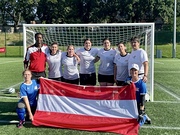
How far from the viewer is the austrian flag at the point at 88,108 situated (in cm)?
554

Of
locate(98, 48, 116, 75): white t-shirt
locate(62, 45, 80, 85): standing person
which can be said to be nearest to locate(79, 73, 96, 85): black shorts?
locate(62, 45, 80, 85): standing person

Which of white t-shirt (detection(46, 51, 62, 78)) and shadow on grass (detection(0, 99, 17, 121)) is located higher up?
white t-shirt (detection(46, 51, 62, 78))

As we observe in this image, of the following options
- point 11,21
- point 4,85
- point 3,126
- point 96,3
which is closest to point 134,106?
point 3,126

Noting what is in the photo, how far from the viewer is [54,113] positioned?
19.3 ft

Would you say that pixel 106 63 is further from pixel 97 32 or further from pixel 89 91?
pixel 97 32

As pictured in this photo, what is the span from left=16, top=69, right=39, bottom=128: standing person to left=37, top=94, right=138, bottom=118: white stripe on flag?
0.59 ft

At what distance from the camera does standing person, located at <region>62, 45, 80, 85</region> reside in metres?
6.84

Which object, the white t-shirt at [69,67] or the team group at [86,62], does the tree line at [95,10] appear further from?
the white t-shirt at [69,67]

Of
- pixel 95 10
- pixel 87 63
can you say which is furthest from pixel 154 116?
pixel 95 10

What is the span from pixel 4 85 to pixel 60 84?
20.2 ft

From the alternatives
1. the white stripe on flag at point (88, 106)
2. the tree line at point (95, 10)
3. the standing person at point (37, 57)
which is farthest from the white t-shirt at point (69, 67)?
the tree line at point (95, 10)

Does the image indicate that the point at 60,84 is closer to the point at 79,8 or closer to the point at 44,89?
the point at 44,89

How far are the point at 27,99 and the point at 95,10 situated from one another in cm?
4924

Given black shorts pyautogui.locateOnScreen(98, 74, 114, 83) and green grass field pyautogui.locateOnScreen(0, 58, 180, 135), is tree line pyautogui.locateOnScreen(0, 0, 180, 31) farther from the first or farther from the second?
black shorts pyautogui.locateOnScreen(98, 74, 114, 83)
